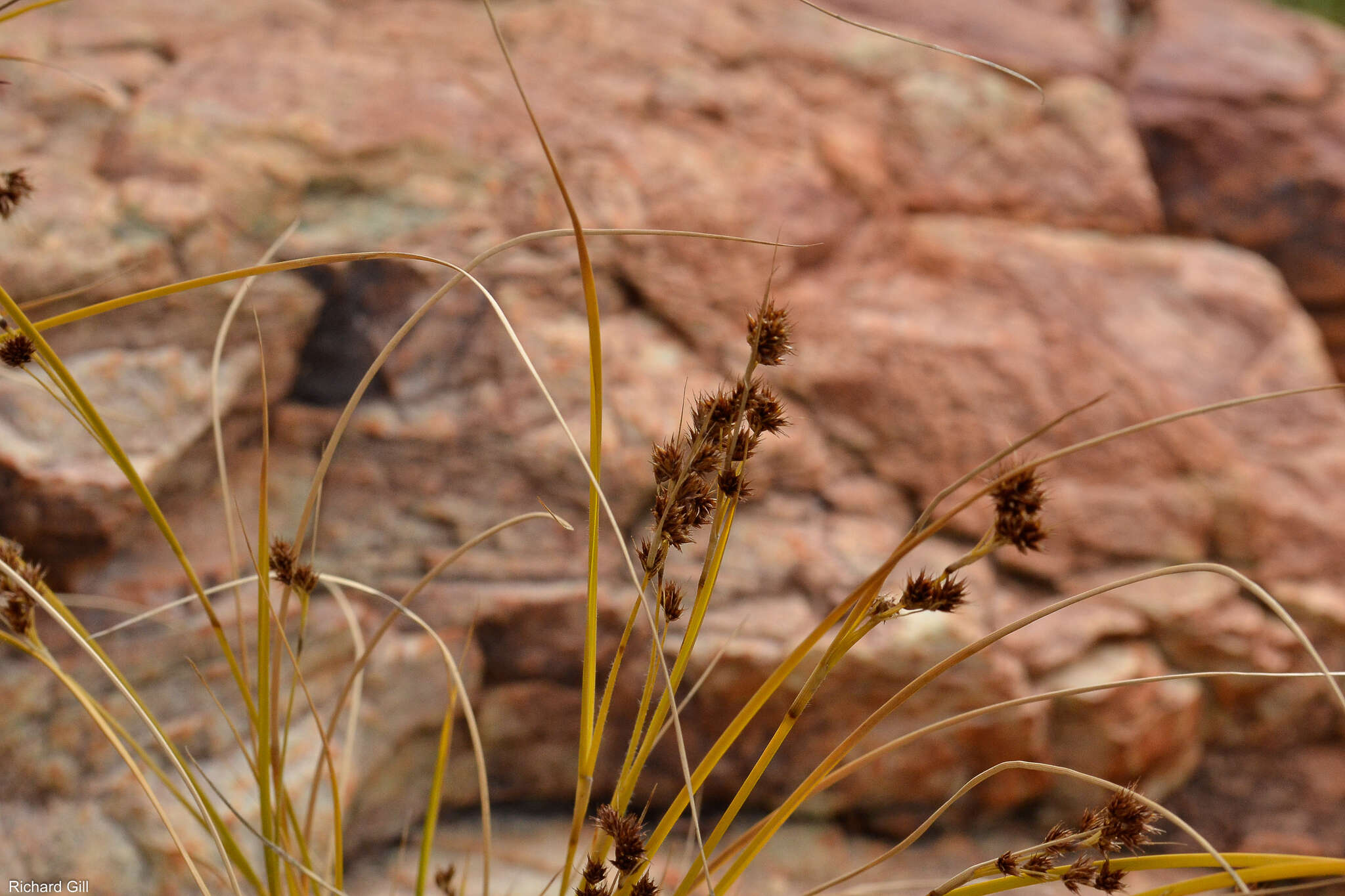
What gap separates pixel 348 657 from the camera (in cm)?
105

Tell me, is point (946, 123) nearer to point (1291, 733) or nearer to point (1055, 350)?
point (1055, 350)

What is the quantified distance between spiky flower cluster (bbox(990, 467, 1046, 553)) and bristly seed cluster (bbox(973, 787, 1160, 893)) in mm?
136

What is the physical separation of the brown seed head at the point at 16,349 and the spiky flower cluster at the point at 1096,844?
1.74 ft

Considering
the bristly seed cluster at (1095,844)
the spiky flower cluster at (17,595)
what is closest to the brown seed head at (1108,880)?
the bristly seed cluster at (1095,844)

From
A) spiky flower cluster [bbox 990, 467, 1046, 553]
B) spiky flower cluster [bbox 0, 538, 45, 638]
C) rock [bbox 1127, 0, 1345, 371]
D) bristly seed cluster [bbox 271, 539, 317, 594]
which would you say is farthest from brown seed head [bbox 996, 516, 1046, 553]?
rock [bbox 1127, 0, 1345, 371]

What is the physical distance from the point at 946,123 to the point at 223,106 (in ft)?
3.87

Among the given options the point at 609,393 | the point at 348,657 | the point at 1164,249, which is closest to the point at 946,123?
the point at 1164,249

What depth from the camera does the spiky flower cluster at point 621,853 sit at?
1.39 feet

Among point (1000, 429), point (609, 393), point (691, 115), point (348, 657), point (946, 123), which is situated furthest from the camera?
point (946, 123)

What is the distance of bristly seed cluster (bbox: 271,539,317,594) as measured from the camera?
52 centimetres

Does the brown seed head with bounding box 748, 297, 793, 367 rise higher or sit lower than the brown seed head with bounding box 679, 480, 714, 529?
higher

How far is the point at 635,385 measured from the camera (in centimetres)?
121

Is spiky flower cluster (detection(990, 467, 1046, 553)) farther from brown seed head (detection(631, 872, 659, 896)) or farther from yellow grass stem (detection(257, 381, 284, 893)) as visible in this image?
yellow grass stem (detection(257, 381, 284, 893))

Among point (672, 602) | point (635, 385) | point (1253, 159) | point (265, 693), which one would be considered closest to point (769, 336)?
point (672, 602)
